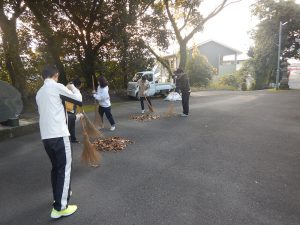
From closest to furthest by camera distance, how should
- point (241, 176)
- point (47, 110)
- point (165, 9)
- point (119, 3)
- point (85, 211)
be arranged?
point (47, 110) → point (85, 211) → point (241, 176) → point (119, 3) → point (165, 9)

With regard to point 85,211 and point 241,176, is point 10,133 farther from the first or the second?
point 241,176

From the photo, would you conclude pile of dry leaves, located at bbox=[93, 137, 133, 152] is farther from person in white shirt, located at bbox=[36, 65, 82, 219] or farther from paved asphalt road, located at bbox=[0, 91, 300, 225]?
person in white shirt, located at bbox=[36, 65, 82, 219]

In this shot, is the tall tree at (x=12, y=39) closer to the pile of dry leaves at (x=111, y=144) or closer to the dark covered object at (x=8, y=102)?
the dark covered object at (x=8, y=102)

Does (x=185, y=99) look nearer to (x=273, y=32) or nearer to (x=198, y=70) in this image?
(x=198, y=70)

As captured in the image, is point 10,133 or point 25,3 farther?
point 25,3

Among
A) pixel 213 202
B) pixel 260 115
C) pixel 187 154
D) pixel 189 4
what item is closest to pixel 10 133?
pixel 187 154

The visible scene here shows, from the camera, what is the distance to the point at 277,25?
32969 mm

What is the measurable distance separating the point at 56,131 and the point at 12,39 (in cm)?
1335

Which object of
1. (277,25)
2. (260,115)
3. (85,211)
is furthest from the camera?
(277,25)

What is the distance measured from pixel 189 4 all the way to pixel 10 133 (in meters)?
17.8

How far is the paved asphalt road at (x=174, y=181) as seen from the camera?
429 cm

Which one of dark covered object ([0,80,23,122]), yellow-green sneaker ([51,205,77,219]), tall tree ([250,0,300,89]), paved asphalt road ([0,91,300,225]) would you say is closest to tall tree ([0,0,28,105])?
dark covered object ([0,80,23,122])

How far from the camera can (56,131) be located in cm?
414

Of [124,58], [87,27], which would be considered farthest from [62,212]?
[124,58]
